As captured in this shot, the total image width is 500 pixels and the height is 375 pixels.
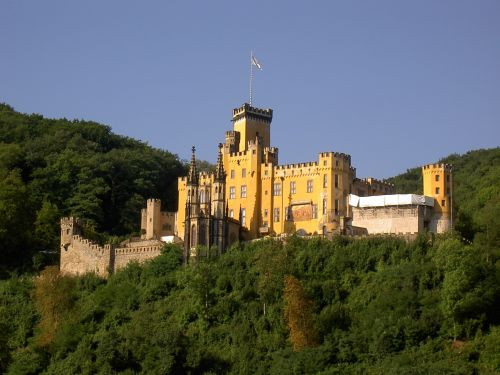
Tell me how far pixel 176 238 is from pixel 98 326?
9140 mm

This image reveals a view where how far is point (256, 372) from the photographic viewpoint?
210ft

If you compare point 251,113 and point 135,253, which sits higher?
point 251,113

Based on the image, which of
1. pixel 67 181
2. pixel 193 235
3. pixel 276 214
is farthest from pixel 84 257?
pixel 67 181

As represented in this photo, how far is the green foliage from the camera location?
63.0 metres

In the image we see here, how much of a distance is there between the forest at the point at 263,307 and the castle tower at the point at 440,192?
61.4 inches

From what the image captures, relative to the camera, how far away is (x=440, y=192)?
242 ft

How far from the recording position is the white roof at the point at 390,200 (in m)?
72.4

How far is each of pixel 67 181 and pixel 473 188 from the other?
29.2 meters

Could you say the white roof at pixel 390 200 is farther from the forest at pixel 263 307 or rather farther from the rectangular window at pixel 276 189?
the rectangular window at pixel 276 189

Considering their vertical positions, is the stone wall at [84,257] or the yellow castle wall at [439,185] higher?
the yellow castle wall at [439,185]

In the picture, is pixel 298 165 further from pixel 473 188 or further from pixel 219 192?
pixel 473 188

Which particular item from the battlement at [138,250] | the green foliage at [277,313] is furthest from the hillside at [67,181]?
the green foliage at [277,313]

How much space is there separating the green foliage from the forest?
75 millimetres

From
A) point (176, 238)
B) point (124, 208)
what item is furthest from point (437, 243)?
point (124, 208)
